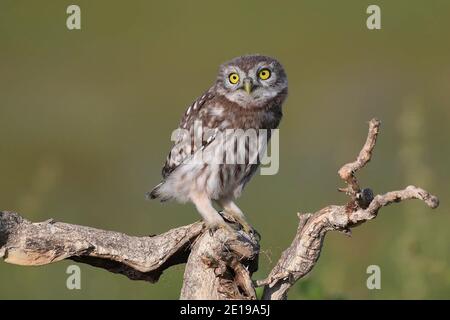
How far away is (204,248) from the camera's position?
5.24 meters

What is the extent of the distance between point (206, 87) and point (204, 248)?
1147 cm

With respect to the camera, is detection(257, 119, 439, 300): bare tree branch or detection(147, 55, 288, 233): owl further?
detection(147, 55, 288, 233): owl

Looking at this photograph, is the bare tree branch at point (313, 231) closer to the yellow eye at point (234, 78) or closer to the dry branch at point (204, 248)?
the dry branch at point (204, 248)

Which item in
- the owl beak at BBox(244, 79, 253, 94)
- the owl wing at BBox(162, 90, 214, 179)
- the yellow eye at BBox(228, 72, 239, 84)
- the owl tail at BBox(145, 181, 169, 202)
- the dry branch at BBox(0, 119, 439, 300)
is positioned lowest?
the dry branch at BBox(0, 119, 439, 300)

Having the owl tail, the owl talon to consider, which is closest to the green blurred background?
the owl talon

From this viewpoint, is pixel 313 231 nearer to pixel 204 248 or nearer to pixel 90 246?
pixel 204 248

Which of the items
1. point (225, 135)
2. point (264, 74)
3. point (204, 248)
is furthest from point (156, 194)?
point (204, 248)

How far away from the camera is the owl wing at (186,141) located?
6.43 meters

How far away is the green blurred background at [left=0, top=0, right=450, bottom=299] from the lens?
8711 mm

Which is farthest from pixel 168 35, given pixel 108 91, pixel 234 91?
pixel 234 91

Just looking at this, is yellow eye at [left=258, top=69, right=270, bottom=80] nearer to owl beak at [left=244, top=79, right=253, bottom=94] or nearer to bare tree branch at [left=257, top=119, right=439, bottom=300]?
owl beak at [left=244, top=79, right=253, bottom=94]

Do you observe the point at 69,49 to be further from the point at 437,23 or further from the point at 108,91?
the point at 437,23
